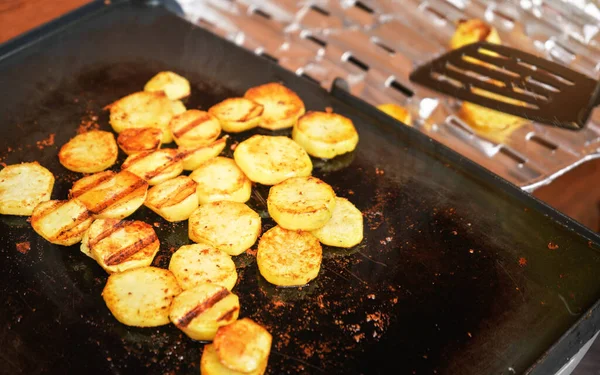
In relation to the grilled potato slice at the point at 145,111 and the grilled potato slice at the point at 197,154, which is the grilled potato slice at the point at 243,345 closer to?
the grilled potato slice at the point at 197,154

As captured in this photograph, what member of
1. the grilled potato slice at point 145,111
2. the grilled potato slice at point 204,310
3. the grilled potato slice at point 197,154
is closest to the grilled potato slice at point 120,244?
the grilled potato slice at point 204,310

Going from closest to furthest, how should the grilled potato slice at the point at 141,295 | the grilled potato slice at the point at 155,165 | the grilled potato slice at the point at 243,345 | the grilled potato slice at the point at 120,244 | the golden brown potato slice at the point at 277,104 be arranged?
the grilled potato slice at the point at 243,345
the grilled potato slice at the point at 141,295
the grilled potato slice at the point at 120,244
the grilled potato slice at the point at 155,165
the golden brown potato slice at the point at 277,104

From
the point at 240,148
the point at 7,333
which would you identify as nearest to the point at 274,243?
the point at 240,148

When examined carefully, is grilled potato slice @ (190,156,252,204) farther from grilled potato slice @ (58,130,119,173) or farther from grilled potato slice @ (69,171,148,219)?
grilled potato slice @ (58,130,119,173)

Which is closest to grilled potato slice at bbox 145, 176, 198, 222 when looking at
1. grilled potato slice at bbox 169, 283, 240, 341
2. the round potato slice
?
grilled potato slice at bbox 169, 283, 240, 341

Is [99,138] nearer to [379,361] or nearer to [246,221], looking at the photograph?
[246,221]

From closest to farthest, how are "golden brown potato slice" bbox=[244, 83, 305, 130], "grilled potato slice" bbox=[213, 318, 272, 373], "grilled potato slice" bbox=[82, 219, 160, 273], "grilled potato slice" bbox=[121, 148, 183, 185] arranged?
"grilled potato slice" bbox=[213, 318, 272, 373] < "grilled potato slice" bbox=[82, 219, 160, 273] < "grilled potato slice" bbox=[121, 148, 183, 185] < "golden brown potato slice" bbox=[244, 83, 305, 130]

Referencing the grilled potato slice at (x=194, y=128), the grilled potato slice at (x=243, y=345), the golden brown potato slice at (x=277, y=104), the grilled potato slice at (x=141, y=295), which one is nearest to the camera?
the grilled potato slice at (x=243, y=345)
